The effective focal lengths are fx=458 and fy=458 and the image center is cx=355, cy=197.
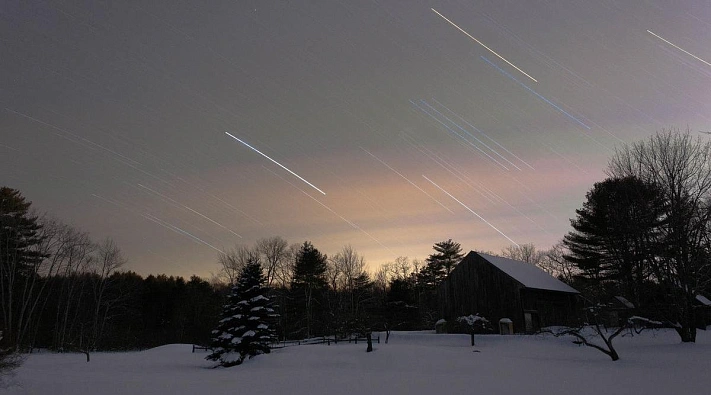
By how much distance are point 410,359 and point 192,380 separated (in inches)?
436

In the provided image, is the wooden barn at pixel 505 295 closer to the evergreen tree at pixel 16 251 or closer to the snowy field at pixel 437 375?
the snowy field at pixel 437 375

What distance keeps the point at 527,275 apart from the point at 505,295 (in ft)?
16.4

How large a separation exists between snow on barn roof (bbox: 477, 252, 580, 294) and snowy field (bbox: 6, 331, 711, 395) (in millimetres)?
9900

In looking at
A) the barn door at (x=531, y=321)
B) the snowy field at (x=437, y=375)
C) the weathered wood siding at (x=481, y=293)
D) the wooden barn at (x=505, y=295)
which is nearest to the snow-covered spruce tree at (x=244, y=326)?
the snowy field at (x=437, y=375)

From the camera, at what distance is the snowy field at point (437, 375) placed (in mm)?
15914

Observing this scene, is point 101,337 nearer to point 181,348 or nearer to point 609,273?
point 181,348

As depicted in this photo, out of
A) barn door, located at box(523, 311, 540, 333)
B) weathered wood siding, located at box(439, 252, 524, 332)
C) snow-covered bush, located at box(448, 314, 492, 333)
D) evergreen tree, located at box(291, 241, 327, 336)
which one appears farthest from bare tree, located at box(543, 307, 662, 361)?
evergreen tree, located at box(291, 241, 327, 336)

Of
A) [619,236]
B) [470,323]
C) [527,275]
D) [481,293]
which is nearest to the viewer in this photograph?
[619,236]

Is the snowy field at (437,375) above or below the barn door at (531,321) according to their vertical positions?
below

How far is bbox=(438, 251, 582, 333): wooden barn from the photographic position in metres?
37.6

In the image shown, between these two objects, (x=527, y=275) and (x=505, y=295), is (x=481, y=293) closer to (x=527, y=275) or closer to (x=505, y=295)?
(x=505, y=295)

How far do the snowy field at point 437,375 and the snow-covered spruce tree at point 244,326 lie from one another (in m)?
1.35

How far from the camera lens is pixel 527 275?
4172 centimetres

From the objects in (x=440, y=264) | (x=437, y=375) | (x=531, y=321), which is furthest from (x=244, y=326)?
(x=440, y=264)
